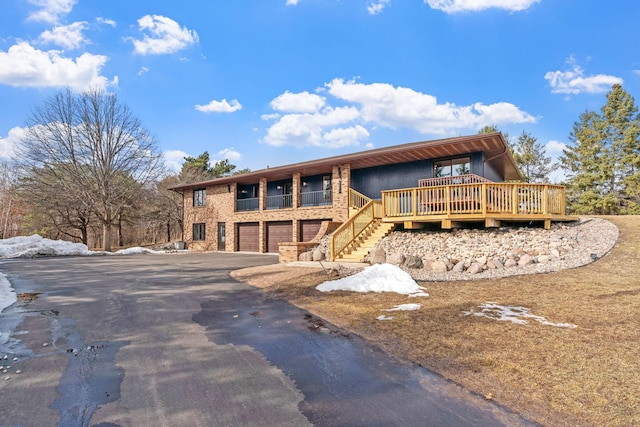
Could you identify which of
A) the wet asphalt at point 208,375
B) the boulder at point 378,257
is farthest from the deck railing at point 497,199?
the wet asphalt at point 208,375

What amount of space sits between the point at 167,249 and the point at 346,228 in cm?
1988

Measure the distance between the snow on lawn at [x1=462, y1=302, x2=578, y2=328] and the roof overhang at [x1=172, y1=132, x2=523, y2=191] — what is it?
8.65 metres

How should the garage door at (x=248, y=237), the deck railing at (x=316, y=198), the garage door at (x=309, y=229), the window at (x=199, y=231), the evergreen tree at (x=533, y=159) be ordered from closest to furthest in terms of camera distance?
the garage door at (x=309, y=229) < the deck railing at (x=316, y=198) < the garage door at (x=248, y=237) < the window at (x=199, y=231) < the evergreen tree at (x=533, y=159)

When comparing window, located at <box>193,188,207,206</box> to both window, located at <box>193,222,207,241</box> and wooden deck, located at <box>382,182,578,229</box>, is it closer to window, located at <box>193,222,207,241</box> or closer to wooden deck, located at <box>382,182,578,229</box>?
window, located at <box>193,222,207,241</box>

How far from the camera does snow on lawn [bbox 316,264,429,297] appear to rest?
7.55 meters

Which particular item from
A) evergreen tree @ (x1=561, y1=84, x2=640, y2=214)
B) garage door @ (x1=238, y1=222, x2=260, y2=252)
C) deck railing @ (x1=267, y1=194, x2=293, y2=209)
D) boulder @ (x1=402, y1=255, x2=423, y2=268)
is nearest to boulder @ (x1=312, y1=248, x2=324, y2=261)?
boulder @ (x1=402, y1=255, x2=423, y2=268)

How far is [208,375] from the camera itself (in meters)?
3.47

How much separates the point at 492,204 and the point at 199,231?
76.3 feet

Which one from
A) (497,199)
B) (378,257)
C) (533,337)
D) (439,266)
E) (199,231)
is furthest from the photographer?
(199,231)

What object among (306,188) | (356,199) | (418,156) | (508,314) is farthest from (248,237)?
(508,314)

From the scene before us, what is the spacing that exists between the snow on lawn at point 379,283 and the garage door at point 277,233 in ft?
42.0

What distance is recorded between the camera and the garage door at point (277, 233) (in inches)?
835

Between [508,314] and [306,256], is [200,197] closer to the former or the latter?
[306,256]

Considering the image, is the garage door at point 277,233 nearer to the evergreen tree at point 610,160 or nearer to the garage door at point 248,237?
the garage door at point 248,237
